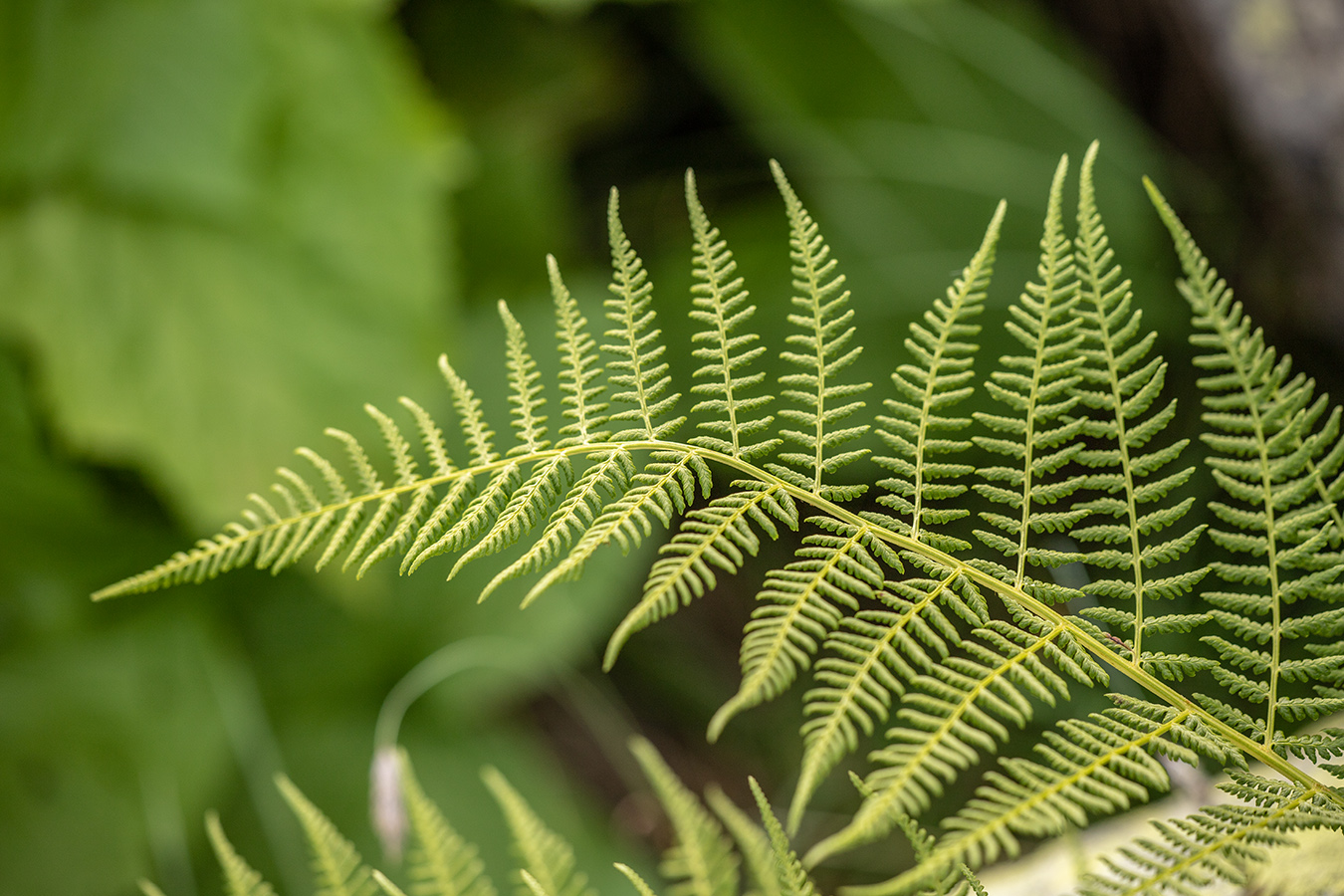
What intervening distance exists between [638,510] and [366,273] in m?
1.39

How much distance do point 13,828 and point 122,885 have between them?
235 mm

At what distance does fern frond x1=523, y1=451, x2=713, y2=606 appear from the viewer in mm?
535

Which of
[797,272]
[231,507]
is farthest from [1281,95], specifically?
[231,507]

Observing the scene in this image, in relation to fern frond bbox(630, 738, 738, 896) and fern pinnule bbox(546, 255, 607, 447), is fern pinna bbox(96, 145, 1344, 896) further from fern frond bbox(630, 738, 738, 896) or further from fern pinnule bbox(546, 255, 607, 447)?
fern frond bbox(630, 738, 738, 896)

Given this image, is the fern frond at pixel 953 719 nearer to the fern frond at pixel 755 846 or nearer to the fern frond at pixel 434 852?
the fern frond at pixel 755 846

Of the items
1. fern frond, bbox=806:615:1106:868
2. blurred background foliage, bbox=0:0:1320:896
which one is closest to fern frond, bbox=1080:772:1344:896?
fern frond, bbox=806:615:1106:868

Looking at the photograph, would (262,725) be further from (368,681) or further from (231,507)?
(231,507)

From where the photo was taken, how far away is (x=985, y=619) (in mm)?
591

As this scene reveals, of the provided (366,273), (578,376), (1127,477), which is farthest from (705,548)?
(366,273)

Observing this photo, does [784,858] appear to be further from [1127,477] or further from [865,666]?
[1127,477]

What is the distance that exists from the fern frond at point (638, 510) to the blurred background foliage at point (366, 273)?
1.28 meters

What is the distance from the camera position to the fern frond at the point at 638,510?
535 millimetres

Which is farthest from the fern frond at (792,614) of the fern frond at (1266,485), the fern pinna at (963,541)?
the fern frond at (1266,485)

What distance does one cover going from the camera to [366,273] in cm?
175
